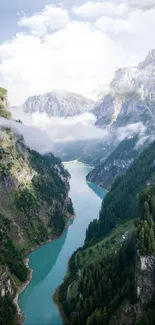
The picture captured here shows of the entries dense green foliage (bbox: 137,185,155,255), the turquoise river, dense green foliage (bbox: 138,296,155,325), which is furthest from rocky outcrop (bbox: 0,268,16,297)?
dense green foliage (bbox: 138,296,155,325)

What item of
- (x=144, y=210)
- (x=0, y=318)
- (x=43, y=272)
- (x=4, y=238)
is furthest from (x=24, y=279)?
(x=144, y=210)

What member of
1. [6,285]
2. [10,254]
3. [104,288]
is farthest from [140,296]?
[10,254]

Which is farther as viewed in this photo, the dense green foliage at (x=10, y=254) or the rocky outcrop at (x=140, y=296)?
the dense green foliage at (x=10, y=254)

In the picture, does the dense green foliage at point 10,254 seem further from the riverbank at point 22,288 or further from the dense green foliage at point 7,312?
the dense green foliage at point 7,312

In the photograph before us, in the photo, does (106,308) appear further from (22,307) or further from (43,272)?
(43,272)

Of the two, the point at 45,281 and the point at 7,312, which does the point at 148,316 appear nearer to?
the point at 7,312

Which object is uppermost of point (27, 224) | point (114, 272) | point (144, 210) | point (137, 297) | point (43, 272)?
point (27, 224)

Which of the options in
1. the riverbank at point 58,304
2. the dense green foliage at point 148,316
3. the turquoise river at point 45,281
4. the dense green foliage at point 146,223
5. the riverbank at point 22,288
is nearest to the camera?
the dense green foliage at point 148,316

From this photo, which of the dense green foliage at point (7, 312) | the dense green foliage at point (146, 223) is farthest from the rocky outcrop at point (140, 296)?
the dense green foliage at point (7, 312)

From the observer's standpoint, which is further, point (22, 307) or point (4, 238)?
point (4, 238)
